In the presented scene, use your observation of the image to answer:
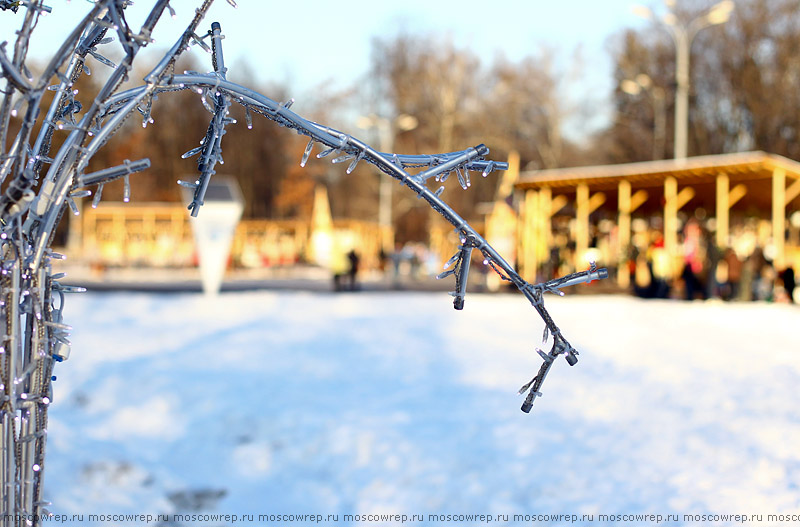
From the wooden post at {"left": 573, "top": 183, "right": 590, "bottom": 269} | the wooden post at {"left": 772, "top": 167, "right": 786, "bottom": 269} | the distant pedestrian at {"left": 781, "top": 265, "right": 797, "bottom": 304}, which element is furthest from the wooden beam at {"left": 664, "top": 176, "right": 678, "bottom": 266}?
the distant pedestrian at {"left": 781, "top": 265, "right": 797, "bottom": 304}

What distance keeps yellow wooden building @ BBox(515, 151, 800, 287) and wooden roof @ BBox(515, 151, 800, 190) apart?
21 mm

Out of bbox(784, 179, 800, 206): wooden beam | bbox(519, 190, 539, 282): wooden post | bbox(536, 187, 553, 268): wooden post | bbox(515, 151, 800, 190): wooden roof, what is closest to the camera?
bbox(515, 151, 800, 190): wooden roof

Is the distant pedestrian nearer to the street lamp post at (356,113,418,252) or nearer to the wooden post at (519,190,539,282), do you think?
the wooden post at (519,190,539,282)

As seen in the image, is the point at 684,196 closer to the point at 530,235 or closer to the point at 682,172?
the point at 682,172

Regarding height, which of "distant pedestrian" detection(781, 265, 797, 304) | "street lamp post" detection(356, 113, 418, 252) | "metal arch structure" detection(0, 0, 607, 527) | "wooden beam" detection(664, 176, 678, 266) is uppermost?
"street lamp post" detection(356, 113, 418, 252)

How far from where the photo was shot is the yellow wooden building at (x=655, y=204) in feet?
64.4

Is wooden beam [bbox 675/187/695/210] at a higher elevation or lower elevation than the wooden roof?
lower

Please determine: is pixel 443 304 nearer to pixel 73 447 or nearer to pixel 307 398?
pixel 307 398

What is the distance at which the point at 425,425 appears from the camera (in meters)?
7.22

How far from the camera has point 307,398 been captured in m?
8.25

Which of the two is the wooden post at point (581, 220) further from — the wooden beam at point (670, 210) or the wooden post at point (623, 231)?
the wooden beam at point (670, 210)

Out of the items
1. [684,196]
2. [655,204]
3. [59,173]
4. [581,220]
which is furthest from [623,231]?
[59,173]

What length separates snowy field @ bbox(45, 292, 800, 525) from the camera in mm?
5672

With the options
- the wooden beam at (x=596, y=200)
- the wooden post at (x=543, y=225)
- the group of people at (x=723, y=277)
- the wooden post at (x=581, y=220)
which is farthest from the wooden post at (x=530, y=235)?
the group of people at (x=723, y=277)
